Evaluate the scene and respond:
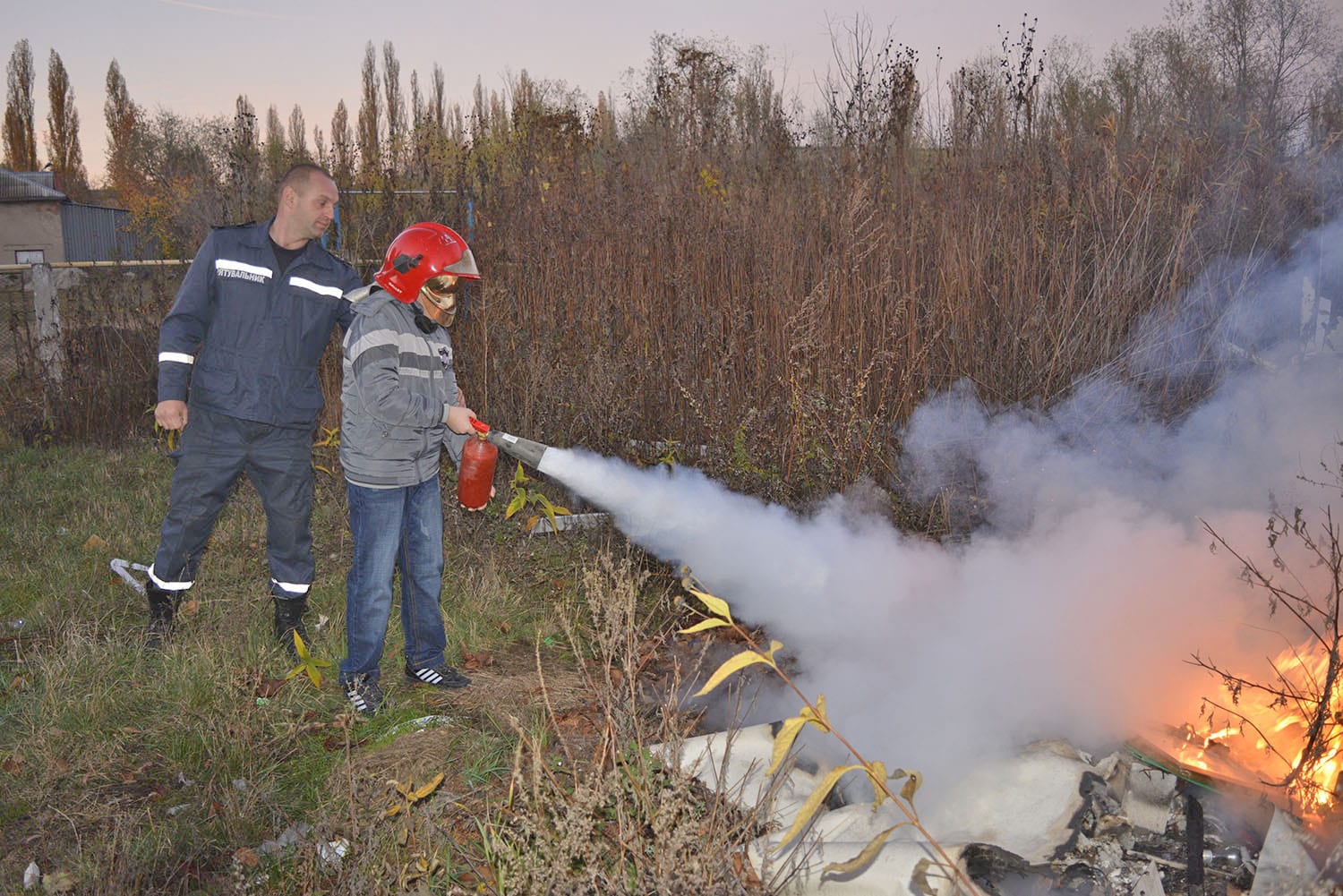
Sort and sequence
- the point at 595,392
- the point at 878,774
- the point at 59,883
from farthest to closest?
the point at 595,392
the point at 59,883
the point at 878,774

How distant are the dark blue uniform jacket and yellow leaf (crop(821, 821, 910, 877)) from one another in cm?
291

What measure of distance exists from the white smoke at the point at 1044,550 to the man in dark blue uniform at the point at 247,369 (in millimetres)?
1245

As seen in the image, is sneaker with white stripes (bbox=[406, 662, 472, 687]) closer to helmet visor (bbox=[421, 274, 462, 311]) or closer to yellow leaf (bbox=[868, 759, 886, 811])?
helmet visor (bbox=[421, 274, 462, 311])

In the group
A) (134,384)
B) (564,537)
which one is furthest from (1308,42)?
(134,384)

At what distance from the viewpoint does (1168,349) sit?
15.8 feet

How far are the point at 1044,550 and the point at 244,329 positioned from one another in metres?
3.51

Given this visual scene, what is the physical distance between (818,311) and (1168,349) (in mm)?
1763

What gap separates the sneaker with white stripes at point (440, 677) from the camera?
3.99m

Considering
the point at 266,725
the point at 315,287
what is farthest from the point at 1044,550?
the point at 315,287

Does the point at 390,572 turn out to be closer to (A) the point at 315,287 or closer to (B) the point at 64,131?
(A) the point at 315,287

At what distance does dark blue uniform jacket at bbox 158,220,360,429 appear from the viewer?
399 cm

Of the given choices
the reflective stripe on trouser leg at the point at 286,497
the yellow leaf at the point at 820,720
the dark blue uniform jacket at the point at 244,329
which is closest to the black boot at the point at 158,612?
the reflective stripe on trouser leg at the point at 286,497

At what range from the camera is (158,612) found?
422 centimetres

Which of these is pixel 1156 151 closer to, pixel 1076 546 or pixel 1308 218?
pixel 1308 218
